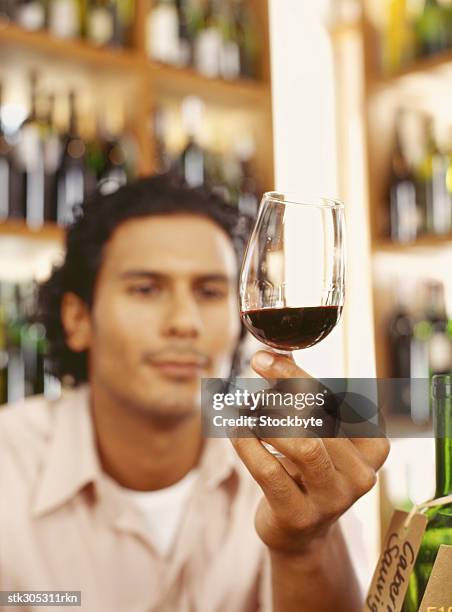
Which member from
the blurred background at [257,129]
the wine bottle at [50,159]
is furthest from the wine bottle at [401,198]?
the wine bottle at [50,159]

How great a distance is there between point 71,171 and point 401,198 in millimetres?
881

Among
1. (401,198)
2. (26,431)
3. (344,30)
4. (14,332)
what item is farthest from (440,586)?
(344,30)

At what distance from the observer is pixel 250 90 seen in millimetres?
1930

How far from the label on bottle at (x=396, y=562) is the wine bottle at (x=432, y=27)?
1769 mm

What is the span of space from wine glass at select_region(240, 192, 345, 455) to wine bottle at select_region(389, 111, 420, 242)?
4.99 feet

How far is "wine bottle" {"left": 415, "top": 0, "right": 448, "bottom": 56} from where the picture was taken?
1.97 m

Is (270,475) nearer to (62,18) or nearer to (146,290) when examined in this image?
(146,290)

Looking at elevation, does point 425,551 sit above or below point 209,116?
below

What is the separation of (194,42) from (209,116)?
198 mm

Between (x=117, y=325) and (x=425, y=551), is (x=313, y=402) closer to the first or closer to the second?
(x=425, y=551)

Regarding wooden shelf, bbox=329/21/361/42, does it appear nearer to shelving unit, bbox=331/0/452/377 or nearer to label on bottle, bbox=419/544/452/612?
shelving unit, bbox=331/0/452/377

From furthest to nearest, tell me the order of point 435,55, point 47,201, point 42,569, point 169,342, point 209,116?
point 209,116 < point 435,55 < point 47,201 < point 169,342 < point 42,569

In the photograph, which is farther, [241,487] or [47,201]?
[47,201]

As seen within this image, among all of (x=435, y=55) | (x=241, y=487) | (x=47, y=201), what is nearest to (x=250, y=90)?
(x=435, y=55)
